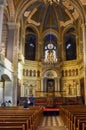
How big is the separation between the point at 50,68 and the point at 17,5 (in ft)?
37.2

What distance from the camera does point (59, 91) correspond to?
1073 inches

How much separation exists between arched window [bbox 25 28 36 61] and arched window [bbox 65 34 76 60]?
4.93 m

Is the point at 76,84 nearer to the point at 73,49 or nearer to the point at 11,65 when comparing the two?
the point at 73,49

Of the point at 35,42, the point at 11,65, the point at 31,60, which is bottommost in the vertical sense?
the point at 11,65

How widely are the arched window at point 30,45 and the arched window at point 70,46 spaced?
16.2 ft

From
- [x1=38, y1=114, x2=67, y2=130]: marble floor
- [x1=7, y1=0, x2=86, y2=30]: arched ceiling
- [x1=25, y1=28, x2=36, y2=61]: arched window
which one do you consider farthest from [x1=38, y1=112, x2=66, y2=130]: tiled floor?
[x1=25, y1=28, x2=36, y2=61]: arched window

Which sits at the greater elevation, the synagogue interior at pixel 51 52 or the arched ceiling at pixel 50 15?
the arched ceiling at pixel 50 15

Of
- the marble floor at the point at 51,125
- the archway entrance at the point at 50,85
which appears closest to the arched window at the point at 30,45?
the archway entrance at the point at 50,85

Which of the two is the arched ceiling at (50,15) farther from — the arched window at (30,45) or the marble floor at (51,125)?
the marble floor at (51,125)

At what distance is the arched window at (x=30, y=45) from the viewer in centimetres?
2921

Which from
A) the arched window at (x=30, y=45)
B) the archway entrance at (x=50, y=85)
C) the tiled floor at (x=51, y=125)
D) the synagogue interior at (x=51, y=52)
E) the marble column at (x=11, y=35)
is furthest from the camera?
the arched window at (x=30, y=45)

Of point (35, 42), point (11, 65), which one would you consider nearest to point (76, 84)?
point (35, 42)

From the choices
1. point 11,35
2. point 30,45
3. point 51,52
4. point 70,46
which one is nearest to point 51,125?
point 11,35

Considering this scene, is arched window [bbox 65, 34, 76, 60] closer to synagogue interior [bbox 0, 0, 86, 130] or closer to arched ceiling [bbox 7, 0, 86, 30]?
synagogue interior [bbox 0, 0, 86, 130]
